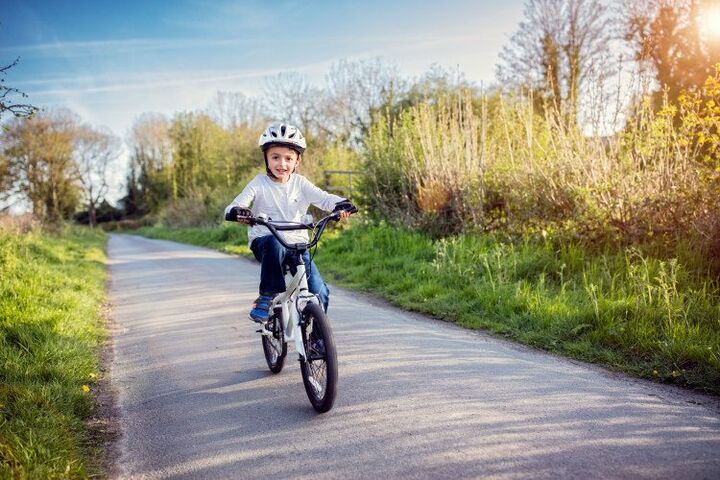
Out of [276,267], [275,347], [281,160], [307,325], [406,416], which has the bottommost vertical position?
[406,416]

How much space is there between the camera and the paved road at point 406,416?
284cm

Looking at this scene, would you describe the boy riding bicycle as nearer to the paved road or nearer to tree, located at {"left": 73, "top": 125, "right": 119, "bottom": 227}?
the paved road

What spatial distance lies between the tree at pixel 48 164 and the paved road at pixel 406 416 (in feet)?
96.1

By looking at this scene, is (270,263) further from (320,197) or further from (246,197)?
(320,197)

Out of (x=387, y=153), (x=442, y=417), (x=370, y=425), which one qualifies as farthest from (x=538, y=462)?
(x=387, y=153)

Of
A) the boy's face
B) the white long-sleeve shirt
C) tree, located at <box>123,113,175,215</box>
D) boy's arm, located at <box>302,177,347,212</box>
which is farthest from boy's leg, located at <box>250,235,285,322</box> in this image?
tree, located at <box>123,113,175,215</box>

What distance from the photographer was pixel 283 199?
4.45 m

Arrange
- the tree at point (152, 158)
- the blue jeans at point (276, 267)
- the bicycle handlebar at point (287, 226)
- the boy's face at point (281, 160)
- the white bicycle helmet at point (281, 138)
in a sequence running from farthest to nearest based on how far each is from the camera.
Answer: the tree at point (152, 158) < the boy's face at point (281, 160) < the white bicycle helmet at point (281, 138) < the blue jeans at point (276, 267) < the bicycle handlebar at point (287, 226)

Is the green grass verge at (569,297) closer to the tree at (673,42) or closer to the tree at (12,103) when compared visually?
the tree at (673,42)

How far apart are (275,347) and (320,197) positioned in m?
1.42

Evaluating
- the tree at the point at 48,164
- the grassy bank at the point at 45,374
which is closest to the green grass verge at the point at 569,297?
the grassy bank at the point at 45,374

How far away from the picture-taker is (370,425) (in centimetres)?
337

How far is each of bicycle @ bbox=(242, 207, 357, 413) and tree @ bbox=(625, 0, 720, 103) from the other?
5783mm

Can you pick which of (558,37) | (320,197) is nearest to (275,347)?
(320,197)
